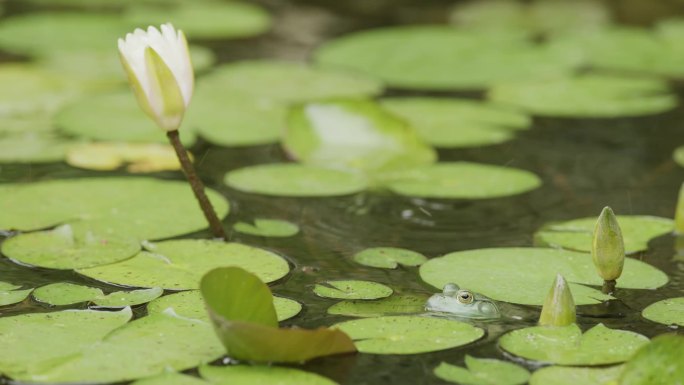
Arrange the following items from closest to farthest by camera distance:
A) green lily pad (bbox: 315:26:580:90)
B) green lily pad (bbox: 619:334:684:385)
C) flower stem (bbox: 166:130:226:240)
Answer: green lily pad (bbox: 619:334:684:385), flower stem (bbox: 166:130:226:240), green lily pad (bbox: 315:26:580:90)

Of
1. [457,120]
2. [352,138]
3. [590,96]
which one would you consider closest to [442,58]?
[590,96]

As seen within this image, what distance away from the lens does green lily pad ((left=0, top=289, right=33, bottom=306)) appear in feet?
6.44

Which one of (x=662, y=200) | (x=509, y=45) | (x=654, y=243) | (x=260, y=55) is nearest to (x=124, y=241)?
(x=654, y=243)

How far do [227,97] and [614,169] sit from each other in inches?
50.4

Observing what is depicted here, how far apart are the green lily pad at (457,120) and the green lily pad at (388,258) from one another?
36.4 inches

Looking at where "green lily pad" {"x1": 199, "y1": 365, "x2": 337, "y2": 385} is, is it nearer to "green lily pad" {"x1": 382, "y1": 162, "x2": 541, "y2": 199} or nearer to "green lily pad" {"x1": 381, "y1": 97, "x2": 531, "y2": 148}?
"green lily pad" {"x1": 382, "y1": 162, "x2": 541, "y2": 199}

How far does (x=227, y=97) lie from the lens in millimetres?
3602

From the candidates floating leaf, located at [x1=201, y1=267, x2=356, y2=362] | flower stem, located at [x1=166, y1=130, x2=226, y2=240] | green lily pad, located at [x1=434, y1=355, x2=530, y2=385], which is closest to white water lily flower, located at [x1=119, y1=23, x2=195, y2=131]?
flower stem, located at [x1=166, y1=130, x2=226, y2=240]

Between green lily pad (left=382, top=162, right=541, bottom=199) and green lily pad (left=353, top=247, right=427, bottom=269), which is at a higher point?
green lily pad (left=382, top=162, right=541, bottom=199)

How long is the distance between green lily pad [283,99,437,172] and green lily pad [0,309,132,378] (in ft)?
3.78

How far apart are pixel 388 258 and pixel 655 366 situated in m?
0.75

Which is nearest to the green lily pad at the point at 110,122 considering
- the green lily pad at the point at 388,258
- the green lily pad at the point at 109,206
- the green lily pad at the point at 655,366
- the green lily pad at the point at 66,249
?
the green lily pad at the point at 109,206

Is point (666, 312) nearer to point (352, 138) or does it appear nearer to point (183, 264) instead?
point (183, 264)

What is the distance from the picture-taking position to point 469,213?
8.47ft
